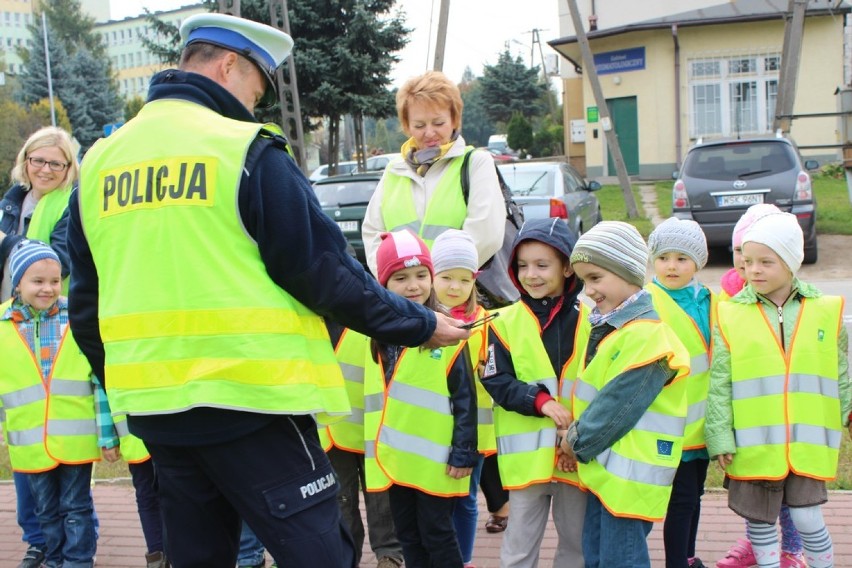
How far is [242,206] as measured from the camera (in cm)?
253

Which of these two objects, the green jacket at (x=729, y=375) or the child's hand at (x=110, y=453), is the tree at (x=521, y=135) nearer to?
the child's hand at (x=110, y=453)

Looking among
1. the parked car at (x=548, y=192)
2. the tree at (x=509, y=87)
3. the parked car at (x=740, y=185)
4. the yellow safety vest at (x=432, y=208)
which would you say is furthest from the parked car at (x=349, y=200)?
the tree at (x=509, y=87)

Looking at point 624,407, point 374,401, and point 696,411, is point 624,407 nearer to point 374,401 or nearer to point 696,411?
point 696,411

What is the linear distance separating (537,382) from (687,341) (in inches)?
29.9

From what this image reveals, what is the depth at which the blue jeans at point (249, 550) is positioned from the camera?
442cm

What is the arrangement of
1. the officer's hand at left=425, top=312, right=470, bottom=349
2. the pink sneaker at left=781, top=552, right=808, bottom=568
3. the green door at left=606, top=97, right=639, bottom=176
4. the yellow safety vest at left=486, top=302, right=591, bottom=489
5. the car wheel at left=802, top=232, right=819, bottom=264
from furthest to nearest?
the green door at left=606, top=97, right=639, bottom=176, the car wheel at left=802, top=232, right=819, bottom=264, the pink sneaker at left=781, top=552, right=808, bottom=568, the yellow safety vest at left=486, top=302, right=591, bottom=489, the officer's hand at left=425, top=312, right=470, bottom=349

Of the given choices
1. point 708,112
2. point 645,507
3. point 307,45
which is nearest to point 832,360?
point 645,507

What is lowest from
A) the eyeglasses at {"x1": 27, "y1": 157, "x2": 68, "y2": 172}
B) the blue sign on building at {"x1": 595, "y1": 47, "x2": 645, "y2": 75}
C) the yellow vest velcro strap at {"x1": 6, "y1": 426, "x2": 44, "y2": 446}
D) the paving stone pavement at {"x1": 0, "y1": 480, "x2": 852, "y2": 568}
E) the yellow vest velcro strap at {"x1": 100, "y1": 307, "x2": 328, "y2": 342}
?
the paving stone pavement at {"x1": 0, "y1": 480, "x2": 852, "y2": 568}

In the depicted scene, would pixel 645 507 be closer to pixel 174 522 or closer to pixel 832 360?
pixel 832 360

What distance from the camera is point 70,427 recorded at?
14.7 ft

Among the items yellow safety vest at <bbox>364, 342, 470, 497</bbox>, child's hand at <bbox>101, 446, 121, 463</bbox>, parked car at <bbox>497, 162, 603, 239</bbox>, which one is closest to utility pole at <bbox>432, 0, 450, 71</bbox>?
parked car at <bbox>497, 162, 603, 239</bbox>

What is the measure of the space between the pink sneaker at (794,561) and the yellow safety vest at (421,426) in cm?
147

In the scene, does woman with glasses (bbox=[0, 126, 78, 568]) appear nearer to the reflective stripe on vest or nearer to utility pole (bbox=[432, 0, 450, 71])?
the reflective stripe on vest

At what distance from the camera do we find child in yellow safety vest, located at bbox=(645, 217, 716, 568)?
392 centimetres
